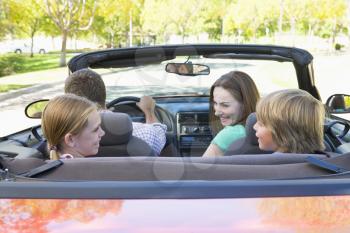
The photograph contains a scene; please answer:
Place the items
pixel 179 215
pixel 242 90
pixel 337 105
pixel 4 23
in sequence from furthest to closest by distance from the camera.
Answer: pixel 4 23 → pixel 337 105 → pixel 242 90 → pixel 179 215

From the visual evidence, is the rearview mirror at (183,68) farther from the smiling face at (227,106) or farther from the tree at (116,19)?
the tree at (116,19)

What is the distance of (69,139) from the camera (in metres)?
2.44

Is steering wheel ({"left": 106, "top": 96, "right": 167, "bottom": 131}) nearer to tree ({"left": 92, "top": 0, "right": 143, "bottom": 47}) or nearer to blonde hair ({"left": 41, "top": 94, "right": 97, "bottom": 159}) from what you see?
→ blonde hair ({"left": 41, "top": 94, "right": 97, "bottom": 159})

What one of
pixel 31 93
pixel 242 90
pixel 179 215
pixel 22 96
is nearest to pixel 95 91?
pixel 242 90

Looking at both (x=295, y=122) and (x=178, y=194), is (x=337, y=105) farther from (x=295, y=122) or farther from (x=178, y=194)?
(x=178, y=194)

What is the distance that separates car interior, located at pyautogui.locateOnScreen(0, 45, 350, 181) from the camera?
1.76 metres

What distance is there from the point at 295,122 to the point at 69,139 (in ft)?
3.37

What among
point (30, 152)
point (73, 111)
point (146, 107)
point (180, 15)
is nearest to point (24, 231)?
point (73, 111)

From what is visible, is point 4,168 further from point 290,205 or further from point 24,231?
point 290,205

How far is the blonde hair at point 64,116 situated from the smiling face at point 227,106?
1.13 metres

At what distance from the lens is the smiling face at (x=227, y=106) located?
10.9 ft

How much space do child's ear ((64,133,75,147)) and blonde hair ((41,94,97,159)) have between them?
0.05 ft

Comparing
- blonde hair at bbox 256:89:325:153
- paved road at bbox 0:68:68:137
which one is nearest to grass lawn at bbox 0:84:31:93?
paved road at bbox 0:68:68:137

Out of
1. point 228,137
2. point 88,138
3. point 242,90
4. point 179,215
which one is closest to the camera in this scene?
point 179,215
